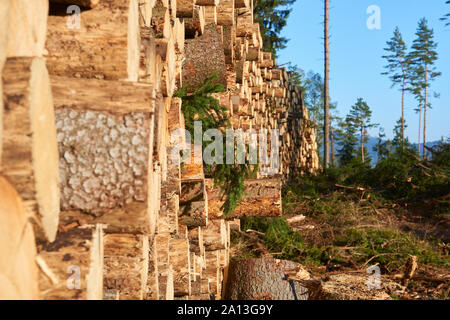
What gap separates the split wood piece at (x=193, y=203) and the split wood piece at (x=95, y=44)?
5.98 ft

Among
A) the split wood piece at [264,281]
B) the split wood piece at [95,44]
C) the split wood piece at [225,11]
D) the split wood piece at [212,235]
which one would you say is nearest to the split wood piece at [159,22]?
the split wood piece at [95,44]

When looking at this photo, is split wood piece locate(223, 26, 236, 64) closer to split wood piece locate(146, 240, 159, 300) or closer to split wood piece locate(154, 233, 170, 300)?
split wood piece locate(154, 233, 170, 300)

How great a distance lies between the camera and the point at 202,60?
344 centimetres

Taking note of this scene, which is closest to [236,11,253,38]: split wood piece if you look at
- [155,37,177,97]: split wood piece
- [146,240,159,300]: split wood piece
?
[155,37,177,97]: split wood piece

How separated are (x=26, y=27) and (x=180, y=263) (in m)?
2.06

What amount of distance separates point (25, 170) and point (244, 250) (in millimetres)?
4982

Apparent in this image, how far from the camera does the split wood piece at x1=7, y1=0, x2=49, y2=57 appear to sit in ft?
3.13

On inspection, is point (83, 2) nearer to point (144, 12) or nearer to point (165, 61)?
point (144, 12)

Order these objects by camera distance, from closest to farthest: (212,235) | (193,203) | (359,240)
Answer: (193,203), (212,235), (359,240)

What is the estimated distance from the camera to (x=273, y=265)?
4.16m

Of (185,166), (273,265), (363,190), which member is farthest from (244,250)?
(363,190)

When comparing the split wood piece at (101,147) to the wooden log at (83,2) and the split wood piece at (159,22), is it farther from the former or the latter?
the split wood piece at (159,22)

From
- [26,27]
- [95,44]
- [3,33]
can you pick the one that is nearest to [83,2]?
[95,44]
